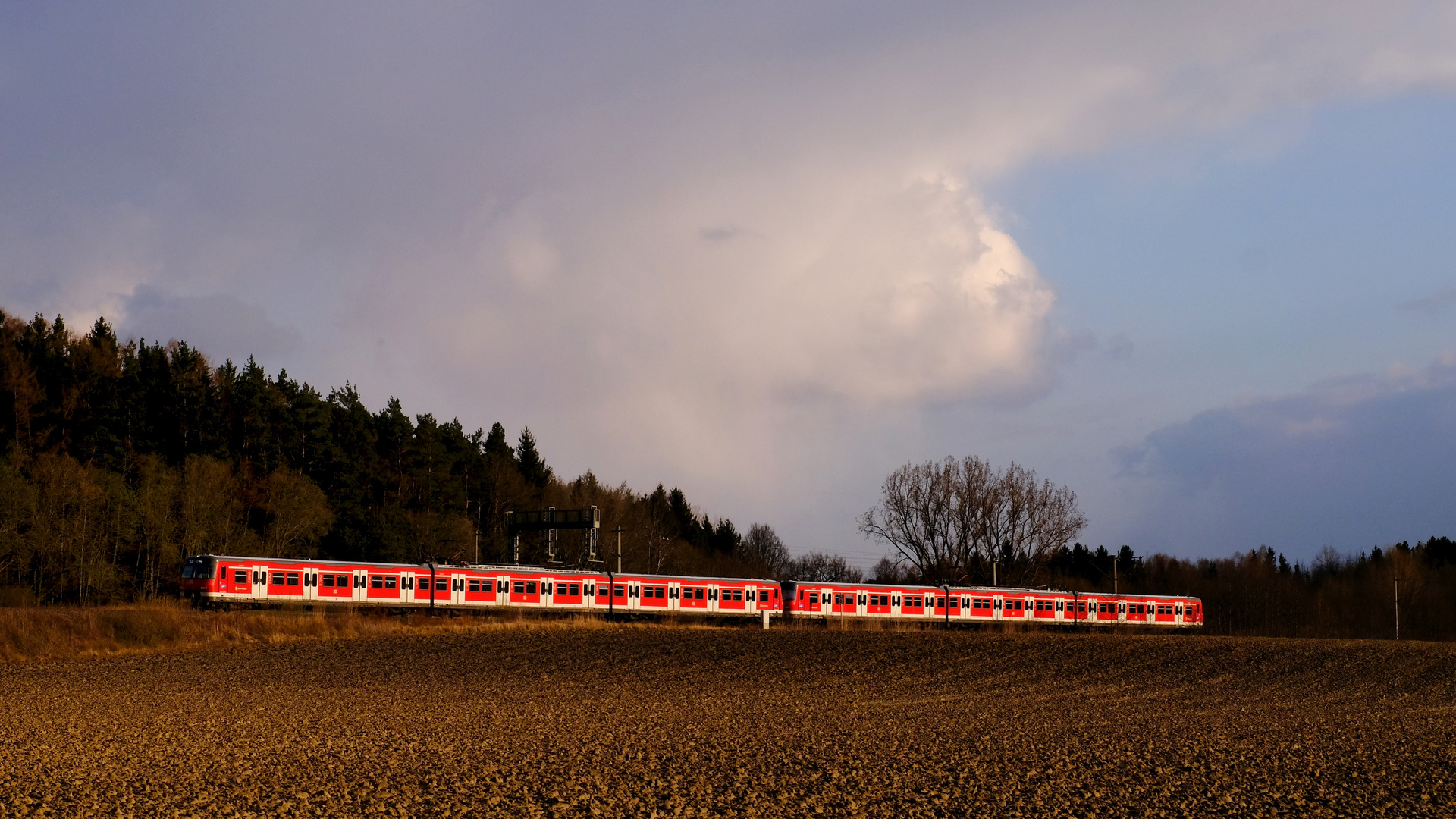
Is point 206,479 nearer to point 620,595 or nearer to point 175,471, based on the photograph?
point 175,471

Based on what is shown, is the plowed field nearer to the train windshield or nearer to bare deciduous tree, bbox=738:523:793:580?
the train windshield

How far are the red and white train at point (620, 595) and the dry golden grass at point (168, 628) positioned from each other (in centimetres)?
161

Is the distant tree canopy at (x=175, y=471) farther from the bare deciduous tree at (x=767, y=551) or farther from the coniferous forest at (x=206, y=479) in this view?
the bare deciduous tree at (x=767, y=551)

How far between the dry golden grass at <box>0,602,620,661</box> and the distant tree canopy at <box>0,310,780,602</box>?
50.1 ft

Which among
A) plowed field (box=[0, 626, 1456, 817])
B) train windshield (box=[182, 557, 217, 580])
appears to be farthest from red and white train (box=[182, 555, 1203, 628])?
plowed field (box=[0, 626, 1456, 817])

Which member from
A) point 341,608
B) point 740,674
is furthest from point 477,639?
point 740,674

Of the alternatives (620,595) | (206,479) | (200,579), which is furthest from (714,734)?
(206,479)

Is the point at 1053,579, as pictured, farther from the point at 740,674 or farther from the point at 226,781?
the point at 226,781

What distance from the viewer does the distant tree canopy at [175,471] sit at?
64125 millimetres

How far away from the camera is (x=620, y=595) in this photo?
60094 millimetres

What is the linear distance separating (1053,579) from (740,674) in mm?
76948

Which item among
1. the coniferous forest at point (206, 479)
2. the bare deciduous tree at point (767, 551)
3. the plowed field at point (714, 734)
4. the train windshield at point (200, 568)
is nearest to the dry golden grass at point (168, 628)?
the train windshield at point (200, 568)

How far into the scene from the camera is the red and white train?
51875 mm

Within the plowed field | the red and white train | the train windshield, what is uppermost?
the train windshield
